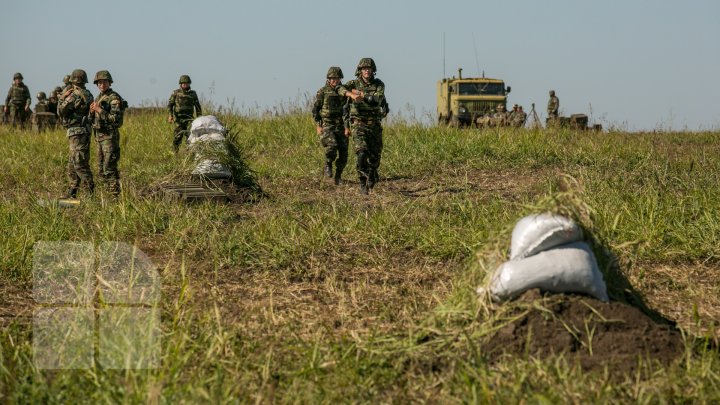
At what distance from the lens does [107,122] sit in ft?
34.7

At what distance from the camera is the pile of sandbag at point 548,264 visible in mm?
4316

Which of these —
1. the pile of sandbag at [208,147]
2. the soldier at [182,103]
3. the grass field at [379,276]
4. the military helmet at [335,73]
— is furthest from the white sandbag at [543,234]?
the soldier at [182,103]

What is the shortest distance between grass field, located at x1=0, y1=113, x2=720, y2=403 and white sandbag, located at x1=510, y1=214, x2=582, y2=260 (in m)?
0.11

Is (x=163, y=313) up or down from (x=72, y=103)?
down

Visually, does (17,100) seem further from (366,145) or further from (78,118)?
(366,145)

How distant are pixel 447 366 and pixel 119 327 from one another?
1486mm

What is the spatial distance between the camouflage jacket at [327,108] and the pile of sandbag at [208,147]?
1943mm

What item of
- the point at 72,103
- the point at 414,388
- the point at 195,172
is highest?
the point at 72,103

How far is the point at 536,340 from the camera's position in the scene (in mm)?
4207

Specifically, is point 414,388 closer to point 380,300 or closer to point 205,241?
point 380,300

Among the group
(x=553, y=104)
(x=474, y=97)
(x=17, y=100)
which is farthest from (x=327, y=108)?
(x=553, y=104)

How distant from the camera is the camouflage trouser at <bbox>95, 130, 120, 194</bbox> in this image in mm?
10664

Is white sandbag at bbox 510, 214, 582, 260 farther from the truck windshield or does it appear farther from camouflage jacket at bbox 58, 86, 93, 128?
the truck windshield

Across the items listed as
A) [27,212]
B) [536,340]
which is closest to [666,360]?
[536,340]
